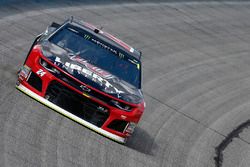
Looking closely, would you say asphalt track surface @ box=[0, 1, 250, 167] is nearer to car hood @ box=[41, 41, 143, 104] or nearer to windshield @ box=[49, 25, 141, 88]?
car hood @ box=[41, 41, 143, 104]

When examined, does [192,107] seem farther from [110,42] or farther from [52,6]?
[52,6]

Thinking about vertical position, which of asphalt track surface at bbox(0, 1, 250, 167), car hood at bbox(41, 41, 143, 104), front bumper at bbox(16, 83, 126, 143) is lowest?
asphalt track surface at bbox(0, 1, 250, 167)

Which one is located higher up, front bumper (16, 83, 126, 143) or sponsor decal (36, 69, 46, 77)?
sponsor decal (36, 69, 46, 77)

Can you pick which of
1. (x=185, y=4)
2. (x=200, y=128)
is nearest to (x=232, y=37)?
(x=185, y=4)

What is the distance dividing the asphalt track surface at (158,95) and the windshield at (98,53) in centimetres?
113

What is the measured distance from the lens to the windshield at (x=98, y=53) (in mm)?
10484

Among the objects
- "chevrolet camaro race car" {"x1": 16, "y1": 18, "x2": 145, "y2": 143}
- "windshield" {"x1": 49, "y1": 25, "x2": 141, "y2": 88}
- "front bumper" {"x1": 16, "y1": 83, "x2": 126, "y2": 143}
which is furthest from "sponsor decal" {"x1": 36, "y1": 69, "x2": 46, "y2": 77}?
"windshield" {"x1": 49, "y1": 25, "x2": 141, "y2": 88}

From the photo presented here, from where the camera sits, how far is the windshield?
1048 centimetres

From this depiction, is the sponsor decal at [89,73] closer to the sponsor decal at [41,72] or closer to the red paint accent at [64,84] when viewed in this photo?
the sponsor decal at [41,72]

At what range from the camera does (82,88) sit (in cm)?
955

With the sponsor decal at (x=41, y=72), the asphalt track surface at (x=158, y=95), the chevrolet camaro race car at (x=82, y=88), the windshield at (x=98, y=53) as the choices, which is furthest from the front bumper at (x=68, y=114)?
the windshield at (x=98, y=53)

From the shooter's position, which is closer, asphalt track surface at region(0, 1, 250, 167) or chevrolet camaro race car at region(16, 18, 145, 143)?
asphalt track surface at region(0, 1, 250, 167)

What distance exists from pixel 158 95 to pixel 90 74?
4.24m

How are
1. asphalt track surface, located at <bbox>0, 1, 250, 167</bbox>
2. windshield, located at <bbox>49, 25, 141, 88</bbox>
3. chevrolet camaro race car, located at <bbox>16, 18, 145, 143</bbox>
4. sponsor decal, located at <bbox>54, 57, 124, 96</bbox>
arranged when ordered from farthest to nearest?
windshield, located at <bbox>49, 25, 141, 88</bbox> → sponsor decal, located at <bbox>54, 57, 124, 96</bbox> → chevrolet camaro race car, located at <bbox>16, 18, 145, 143</bbox> → asphalt track surface, located at <bbox>0, 1, 250, 167</bbox>
